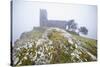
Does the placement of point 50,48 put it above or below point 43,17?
below

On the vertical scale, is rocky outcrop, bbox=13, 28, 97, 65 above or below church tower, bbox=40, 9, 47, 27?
below

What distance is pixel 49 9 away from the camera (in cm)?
201

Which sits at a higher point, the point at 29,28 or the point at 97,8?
the point at 97,8

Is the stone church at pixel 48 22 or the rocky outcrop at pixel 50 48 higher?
the stone church at pixel 48 22

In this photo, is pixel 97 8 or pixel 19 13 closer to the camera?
pixel 19 13

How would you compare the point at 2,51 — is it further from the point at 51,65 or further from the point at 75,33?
the point at 75,33

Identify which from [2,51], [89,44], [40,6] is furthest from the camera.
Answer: [89,44]

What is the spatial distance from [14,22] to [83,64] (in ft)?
3.32

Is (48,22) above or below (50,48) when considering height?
above

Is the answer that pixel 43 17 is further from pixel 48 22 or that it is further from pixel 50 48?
pixel 50 48

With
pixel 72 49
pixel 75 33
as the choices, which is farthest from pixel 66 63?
pixel 75 33

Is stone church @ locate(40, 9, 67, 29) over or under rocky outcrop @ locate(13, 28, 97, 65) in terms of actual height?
over

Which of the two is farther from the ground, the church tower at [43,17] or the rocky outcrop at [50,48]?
the church tower at [43,17]

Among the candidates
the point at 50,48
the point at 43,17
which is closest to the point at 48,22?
the point at 43,17
